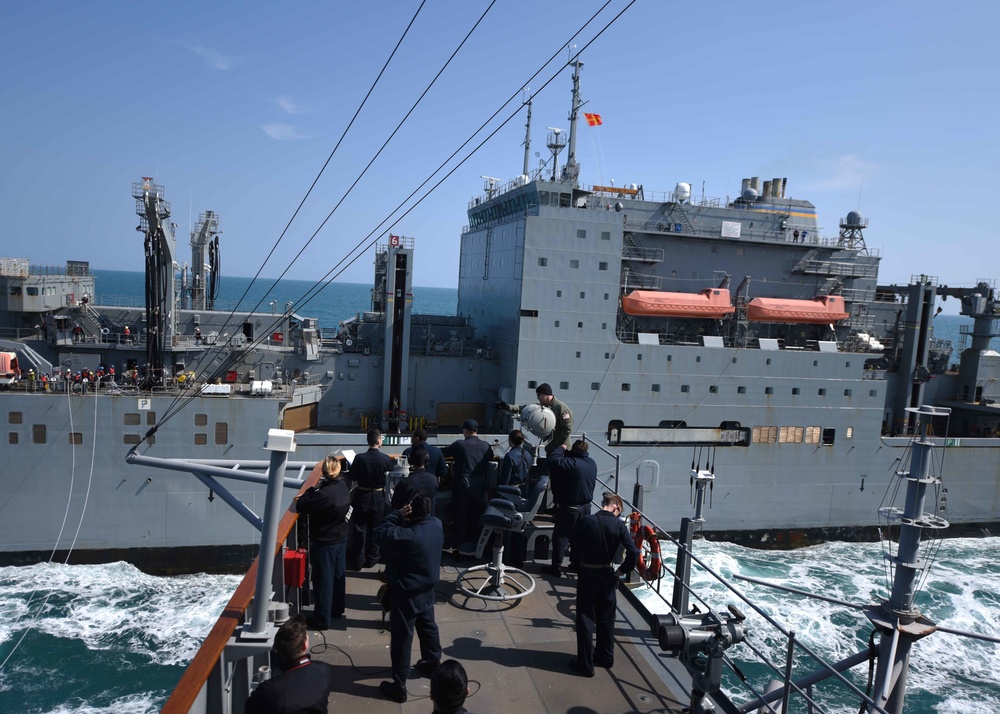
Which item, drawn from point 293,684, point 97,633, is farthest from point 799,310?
point 97,633

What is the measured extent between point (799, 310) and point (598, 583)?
16850 mm

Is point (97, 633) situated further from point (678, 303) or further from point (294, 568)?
point (678, 303)

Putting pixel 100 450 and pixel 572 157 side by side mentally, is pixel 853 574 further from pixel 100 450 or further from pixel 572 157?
pixel 100 450

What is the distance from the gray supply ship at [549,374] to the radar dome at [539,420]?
393 inches

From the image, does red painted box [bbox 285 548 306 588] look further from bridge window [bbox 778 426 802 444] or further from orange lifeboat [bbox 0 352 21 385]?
bridge window [bbox 778 426 802 444]

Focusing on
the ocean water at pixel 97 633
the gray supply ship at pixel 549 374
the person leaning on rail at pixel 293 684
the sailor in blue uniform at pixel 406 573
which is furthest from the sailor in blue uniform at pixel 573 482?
the gray supply ship at pixel 549 374

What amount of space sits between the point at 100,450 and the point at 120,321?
6.28 meters

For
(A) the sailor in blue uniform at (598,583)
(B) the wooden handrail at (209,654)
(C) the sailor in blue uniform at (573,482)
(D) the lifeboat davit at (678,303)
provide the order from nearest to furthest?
(B) the wooden handrail at (209,654) → (A) the sailor in blue uniform at (598,583) → (C) the sailor in blue uniform at (573,482) → (D) the lifeboat davit at (678,303)

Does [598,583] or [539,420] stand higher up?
[539,420]

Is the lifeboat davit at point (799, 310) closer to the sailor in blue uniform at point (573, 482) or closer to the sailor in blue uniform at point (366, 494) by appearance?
the sailor in blue uniform at point (573, 482)

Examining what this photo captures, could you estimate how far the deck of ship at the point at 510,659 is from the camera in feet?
13.6

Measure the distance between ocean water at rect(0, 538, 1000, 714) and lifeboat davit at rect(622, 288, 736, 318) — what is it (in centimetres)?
656

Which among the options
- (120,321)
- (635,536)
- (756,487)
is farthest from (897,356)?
(120,321)

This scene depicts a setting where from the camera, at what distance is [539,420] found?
6.50 m
